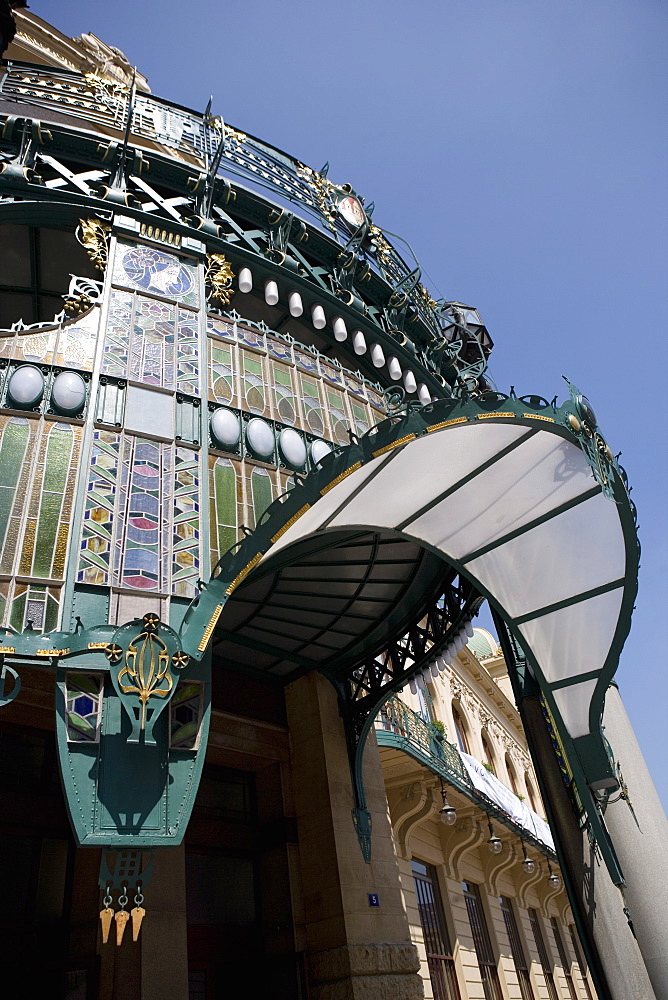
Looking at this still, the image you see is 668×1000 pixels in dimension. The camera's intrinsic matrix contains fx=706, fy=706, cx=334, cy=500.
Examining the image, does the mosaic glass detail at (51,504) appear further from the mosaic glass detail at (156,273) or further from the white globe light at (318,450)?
the white globe light at (318,450)

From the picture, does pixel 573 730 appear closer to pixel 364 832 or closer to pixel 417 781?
pixel 364 832

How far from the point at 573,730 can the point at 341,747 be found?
4.10m

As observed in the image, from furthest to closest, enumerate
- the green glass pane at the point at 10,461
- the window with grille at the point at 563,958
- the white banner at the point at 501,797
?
the window with grille at the point at 563,958, the white banner at the point at 501,797, the green glass pane at the point at 10,461

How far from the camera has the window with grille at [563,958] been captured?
2434 centimetres

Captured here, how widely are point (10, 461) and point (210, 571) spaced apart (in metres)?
2.48

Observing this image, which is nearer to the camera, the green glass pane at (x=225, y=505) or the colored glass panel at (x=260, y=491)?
→ the green glass pane at (x=225, y=505)

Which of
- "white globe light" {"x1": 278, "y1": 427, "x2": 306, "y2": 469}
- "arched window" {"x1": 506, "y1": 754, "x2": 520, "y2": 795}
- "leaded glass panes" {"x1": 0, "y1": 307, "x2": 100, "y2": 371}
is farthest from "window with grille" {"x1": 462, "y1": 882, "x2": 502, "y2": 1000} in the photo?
"leaded glass panes" {"x1": 0, "y1": 307, "x2": 100, "y2": 371}

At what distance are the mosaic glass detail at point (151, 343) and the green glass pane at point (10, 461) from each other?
1.40 meters

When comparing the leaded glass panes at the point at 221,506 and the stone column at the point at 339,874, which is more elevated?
the leaded glass panes at the point at 221,506

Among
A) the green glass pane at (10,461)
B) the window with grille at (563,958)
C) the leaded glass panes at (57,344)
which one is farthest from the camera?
the window with grille at (563,958)

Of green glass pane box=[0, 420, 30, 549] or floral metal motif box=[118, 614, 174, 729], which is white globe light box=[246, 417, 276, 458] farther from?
floral metal motif box=[118, 614, 174, 729]

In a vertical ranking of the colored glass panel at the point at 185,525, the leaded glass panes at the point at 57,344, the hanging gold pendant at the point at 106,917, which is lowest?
the hanging gold pendant at the point at 106,917

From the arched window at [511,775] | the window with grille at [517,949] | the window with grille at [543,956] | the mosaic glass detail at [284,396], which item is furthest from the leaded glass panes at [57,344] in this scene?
the arched window at [511,775]

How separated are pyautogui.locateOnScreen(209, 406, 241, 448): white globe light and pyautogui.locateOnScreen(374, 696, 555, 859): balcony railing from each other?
7.06m
